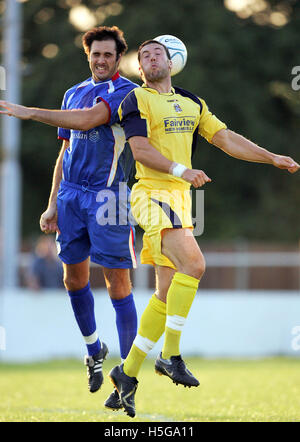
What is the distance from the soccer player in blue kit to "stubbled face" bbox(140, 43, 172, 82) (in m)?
0.42

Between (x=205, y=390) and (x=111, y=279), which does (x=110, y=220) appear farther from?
(x=205, y=390)

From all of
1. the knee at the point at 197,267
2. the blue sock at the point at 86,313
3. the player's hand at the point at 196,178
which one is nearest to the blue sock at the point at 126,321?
the blue sock at the point at 86,313

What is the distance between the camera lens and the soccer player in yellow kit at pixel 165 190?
6.19m

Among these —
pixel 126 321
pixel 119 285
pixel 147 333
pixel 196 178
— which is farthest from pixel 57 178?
pixel 196 178

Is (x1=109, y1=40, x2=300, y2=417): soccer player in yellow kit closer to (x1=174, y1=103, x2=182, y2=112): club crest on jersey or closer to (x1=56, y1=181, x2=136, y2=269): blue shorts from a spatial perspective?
(x1=174, y1=103, x2=182, y2=112): club crest on jersey

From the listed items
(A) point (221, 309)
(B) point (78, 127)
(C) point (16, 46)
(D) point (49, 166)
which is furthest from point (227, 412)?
(D) point (49, 166)

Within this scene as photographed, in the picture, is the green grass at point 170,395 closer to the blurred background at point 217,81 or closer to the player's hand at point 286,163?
the player's hand at point 286,163

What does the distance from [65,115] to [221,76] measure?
79.5 ft

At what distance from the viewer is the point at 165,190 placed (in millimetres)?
6352

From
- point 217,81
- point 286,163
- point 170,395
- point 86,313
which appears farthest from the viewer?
point 217,81

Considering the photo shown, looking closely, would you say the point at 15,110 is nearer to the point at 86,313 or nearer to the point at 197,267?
the point at 197,267

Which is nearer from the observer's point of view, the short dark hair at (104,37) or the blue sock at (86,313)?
the short dark hair at (104,37)

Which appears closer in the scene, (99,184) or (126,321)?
(99,184)

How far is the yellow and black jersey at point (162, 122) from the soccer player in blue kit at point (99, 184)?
0.38m
